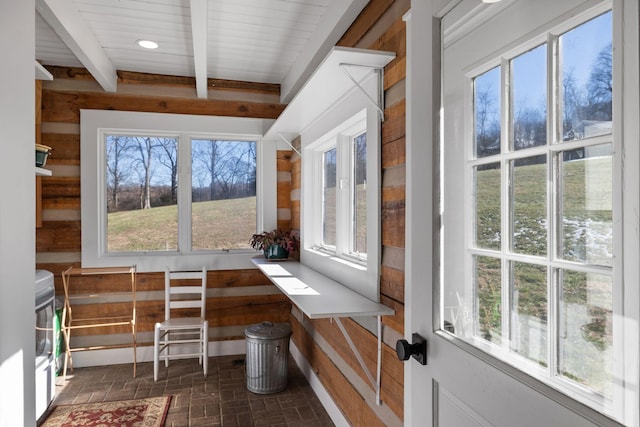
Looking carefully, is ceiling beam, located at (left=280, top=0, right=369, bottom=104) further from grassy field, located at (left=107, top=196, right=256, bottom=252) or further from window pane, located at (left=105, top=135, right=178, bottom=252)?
window pane, located at (left=105, top=135, right=178, bottom=252)

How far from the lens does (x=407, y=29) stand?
180 centimetres

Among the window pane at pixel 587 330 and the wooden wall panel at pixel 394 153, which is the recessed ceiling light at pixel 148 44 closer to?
the wooden wall panel at pixel 394 153

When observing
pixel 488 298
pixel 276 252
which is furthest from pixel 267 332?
pixel 488 298

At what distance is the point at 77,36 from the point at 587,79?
3.01 meters

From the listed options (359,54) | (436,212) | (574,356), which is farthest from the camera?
(359,54)

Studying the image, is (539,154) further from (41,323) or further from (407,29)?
(41,323)

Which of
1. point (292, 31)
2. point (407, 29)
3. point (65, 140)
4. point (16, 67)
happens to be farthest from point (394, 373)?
point (65, 140)

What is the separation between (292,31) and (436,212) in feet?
7.34

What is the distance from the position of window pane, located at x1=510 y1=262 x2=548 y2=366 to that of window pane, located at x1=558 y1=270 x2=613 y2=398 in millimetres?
43

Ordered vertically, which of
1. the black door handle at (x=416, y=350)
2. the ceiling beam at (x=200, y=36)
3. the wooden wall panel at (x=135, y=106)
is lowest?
the black door handle at (x=416, y=350)

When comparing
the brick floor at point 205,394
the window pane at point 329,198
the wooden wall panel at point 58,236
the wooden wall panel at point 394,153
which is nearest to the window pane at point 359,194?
the window pane at point 329,198

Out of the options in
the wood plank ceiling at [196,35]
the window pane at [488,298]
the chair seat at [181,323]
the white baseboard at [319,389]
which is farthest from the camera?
the chair seat at [181,323]

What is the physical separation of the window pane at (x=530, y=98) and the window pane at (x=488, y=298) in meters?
0.27

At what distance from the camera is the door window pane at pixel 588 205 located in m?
0.68
